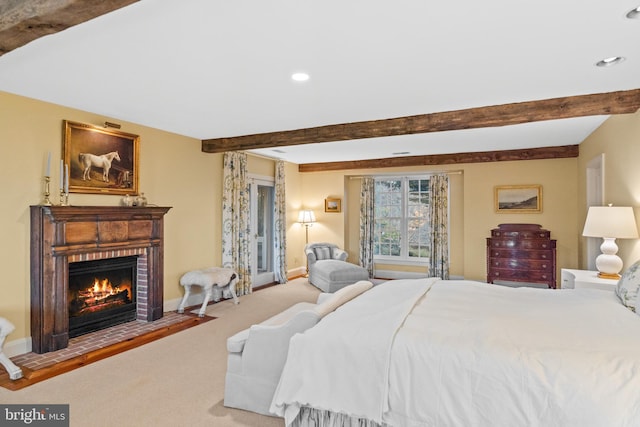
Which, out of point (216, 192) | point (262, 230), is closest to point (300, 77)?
point (216, 192)

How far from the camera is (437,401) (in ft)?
6.26

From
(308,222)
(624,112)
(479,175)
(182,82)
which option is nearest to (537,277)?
(479,175)

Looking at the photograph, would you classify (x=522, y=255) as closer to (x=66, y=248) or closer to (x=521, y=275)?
(x=521, y=275)

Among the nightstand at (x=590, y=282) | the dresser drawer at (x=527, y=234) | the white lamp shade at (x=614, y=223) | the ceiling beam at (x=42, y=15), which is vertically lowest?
the nightstand at (x=590, y=282)

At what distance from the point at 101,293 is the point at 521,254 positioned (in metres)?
6.23

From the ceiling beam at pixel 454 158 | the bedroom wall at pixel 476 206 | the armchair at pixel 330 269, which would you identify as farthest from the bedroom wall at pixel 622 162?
the armchair at pixel 330 269

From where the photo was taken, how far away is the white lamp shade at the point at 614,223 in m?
3.56

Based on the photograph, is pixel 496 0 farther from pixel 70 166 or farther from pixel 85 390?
pixel 70 166

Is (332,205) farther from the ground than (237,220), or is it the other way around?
(332,205)

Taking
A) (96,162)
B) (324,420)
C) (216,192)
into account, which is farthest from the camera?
(216,192)

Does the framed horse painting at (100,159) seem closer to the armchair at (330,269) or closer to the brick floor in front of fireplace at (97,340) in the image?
the brick floor in front of fireplace at (97,340)

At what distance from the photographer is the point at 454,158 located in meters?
6.87

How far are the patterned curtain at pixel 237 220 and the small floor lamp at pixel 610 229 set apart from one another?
4.80 m

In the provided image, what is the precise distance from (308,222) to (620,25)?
250 inches
